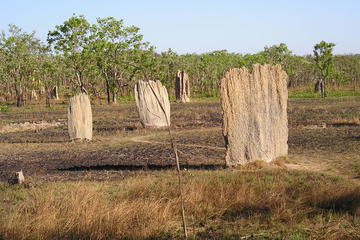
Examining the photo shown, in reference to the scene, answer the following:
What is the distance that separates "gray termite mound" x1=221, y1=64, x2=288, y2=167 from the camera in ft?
52.9

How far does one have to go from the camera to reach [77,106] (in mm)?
24359

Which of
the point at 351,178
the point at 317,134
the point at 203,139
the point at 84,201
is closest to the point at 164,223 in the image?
the point at 84,201

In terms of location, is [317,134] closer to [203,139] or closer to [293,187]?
[203,139]

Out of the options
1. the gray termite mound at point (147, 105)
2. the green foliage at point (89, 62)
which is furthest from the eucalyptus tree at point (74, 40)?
the gray termite mound at point (147, 105)

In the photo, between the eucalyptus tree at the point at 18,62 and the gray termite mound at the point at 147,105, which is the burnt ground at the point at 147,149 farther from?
the eucalyptus tree at the point at 18,62

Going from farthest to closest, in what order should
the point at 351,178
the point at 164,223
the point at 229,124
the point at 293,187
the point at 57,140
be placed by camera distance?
1. the point at 57,140
2. the point at 229,124
3. the point at 351,178
4. the point at 293,187
5. the point at 164,223

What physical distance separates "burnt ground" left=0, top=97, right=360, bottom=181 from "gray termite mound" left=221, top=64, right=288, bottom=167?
81 cm

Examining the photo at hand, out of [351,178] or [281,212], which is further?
[351,178]

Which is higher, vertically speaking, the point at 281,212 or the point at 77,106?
→ the point at 77,106

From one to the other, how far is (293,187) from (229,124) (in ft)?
16.8

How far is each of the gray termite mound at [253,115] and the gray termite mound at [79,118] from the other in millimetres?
9924

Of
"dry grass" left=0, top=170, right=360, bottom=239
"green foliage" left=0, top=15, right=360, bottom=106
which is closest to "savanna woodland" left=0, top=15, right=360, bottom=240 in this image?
"dry grass" left=0, top=170, right=360, bottom=239

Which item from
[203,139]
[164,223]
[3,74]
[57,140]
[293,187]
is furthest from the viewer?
[3,74]

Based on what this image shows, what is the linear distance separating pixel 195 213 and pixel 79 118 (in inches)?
615
